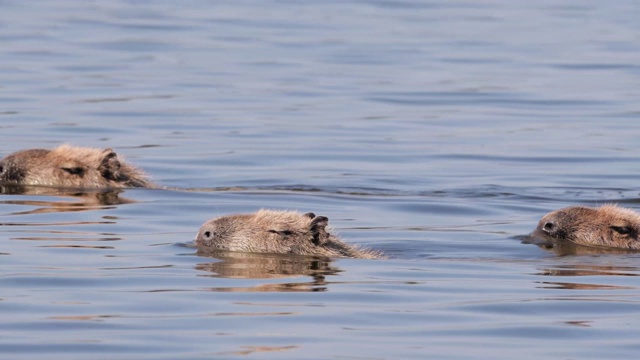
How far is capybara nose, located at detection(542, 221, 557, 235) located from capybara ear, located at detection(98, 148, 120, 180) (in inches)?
217

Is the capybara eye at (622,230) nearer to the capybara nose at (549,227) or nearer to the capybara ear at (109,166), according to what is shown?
the capybara nose at (549,227)

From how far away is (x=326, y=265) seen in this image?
13.4 meters

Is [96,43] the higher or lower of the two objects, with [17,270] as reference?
higher

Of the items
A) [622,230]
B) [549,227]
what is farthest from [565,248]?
[622,230]

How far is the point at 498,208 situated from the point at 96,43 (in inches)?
776

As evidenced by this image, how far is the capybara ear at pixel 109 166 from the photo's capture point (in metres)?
18.8

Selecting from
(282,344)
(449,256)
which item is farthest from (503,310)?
(449,256)

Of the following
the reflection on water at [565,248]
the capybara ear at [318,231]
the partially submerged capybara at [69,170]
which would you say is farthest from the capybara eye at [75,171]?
the reflection on water at [565,248]

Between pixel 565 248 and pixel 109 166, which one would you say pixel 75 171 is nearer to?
pixel 109 166

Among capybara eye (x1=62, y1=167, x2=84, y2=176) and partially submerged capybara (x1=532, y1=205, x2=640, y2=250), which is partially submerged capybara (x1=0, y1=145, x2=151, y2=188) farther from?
partially submerged capybara (x1=532, y1=205, x2=640, y2=250)

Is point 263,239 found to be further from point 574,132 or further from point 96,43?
point 96,43

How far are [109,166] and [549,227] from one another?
5643 millimetres

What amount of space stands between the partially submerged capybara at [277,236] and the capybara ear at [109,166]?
4840 mm

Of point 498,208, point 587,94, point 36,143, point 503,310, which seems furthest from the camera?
point 587,94
